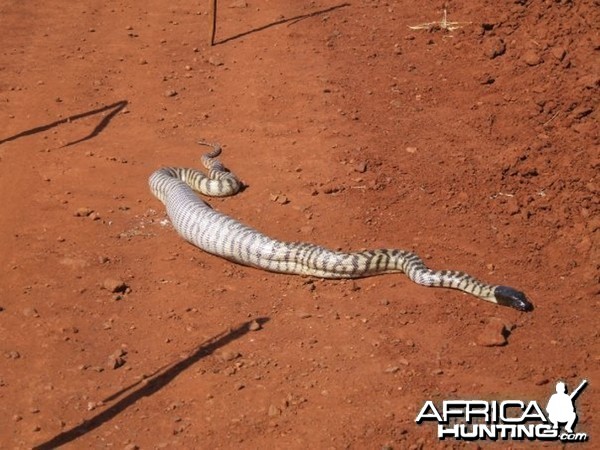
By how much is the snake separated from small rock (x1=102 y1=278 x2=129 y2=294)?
4.04 ft

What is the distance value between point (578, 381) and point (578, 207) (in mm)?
3334

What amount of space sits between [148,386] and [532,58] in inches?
340

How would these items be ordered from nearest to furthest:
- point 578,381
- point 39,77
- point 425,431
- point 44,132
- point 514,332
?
point 425,431 < point 578,381 < point 514,332 < point 44,132 < point 39,77

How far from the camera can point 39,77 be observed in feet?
49.6

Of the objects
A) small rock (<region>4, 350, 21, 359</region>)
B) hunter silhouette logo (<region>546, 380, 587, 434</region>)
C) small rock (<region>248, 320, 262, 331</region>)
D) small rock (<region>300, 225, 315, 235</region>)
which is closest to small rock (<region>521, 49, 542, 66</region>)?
small rock (<region>300, 225, 315, 235</region>)

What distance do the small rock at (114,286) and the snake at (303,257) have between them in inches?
48.5

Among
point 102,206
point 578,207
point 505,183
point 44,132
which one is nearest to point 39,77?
point 44,132

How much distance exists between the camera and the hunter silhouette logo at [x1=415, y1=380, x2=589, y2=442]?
26.4ft

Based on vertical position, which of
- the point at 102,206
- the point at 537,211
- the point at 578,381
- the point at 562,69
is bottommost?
the point at 578,381

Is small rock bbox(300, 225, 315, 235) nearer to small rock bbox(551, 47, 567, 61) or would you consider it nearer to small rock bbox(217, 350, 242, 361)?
small rock bbox(217, 350, 242, 361)

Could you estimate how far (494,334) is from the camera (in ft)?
30.4

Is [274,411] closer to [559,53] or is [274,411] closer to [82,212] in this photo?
[82,212]

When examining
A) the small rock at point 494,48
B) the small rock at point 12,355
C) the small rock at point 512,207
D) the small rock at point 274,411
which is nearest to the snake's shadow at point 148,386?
the small rock at point 274,411

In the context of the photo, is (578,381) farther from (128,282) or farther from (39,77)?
(39,77)
